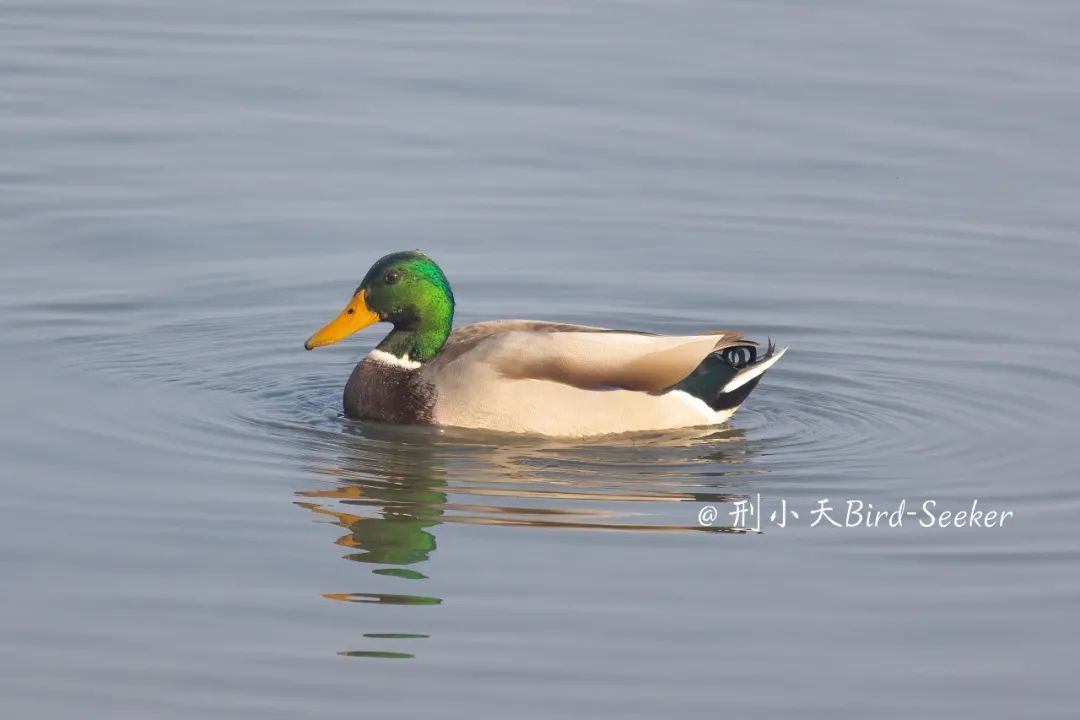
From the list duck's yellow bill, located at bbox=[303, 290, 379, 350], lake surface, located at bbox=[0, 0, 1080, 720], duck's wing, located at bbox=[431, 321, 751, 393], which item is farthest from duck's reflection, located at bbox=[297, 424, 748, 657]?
duck's yellow bill, located at bbox=[303, 290, 379, 350]

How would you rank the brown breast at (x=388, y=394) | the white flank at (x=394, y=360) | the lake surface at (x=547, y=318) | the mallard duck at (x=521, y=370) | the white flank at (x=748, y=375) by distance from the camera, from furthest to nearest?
the white flank at (x=394, y=360) < the white flank at (x=748, y=375) < the brown breast at (x=388, y=394) < the mallard duck at (x=521, y=370) < the lake surface at (x=547, y=318)

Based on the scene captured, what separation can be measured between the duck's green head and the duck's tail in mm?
1330

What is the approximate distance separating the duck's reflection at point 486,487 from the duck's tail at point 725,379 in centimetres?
22

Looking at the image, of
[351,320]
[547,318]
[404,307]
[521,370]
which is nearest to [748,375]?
[521,370]

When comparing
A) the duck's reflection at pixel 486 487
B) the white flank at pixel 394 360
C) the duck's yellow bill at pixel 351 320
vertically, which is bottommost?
the duck's reflection at pixel 486 487

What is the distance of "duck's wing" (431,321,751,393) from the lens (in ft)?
34.6

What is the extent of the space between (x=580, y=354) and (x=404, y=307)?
40.8 inches

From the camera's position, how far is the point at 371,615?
779 centimetres

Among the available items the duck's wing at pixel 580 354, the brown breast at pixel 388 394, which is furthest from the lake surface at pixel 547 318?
the duck's wing at pixel 580 354

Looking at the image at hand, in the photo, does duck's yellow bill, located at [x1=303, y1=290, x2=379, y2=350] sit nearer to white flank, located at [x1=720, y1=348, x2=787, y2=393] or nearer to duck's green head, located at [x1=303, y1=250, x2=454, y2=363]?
duck's green head, located at [x1=303, y1=250, x2=454, y2=363]

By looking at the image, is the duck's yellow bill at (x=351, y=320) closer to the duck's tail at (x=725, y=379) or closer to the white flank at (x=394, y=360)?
the white flank at (x=394, y=360)

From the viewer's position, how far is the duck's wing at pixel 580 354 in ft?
34.6

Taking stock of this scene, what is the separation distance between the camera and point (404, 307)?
1100 cm

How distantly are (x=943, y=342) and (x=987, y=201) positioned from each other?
8.35 feet
